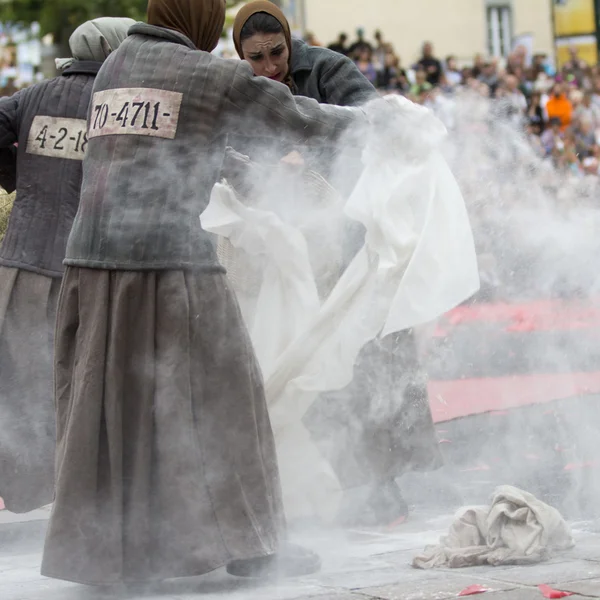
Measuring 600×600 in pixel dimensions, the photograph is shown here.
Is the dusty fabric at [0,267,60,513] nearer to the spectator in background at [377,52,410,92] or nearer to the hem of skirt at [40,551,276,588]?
the hem of skirt at [40,551,276,588]

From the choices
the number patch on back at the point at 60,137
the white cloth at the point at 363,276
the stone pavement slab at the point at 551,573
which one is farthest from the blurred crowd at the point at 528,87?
the stone pavement slab at the point at 551,573

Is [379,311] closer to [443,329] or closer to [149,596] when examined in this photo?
[149,596]

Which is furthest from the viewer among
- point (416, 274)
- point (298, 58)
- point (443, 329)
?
point (443, 329)

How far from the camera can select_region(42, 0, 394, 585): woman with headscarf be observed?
13.3 feet

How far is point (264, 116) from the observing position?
4219 mm

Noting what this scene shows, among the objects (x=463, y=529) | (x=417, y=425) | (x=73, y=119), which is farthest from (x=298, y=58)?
(x=463, y=529)

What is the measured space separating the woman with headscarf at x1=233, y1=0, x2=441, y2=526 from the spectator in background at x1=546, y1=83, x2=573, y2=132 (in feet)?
31.3

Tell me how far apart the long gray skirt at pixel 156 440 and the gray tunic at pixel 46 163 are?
1.10 metres

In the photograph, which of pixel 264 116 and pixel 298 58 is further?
pixel 298 58

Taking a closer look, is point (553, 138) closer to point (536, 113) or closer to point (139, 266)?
point (536, 113)

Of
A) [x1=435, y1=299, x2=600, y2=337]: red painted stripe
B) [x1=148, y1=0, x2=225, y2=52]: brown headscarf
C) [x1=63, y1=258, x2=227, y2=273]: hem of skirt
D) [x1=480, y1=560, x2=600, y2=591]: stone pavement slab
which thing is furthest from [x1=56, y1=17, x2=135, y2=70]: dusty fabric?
[x1=480, y1=560, x2=600, y2=591]: stone pavement slab

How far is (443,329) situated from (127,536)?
3.39m

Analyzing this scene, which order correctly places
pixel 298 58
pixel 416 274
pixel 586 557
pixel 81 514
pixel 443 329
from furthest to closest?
pixel 443 329, pixel 298 58, pixel 416 274, pixel 586 557, pixel 81 514

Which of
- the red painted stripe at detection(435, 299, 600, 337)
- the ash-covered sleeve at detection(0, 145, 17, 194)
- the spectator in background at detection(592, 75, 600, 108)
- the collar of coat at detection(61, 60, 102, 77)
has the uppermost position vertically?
the spectator in background at detection(592, 75, 600, 108)
